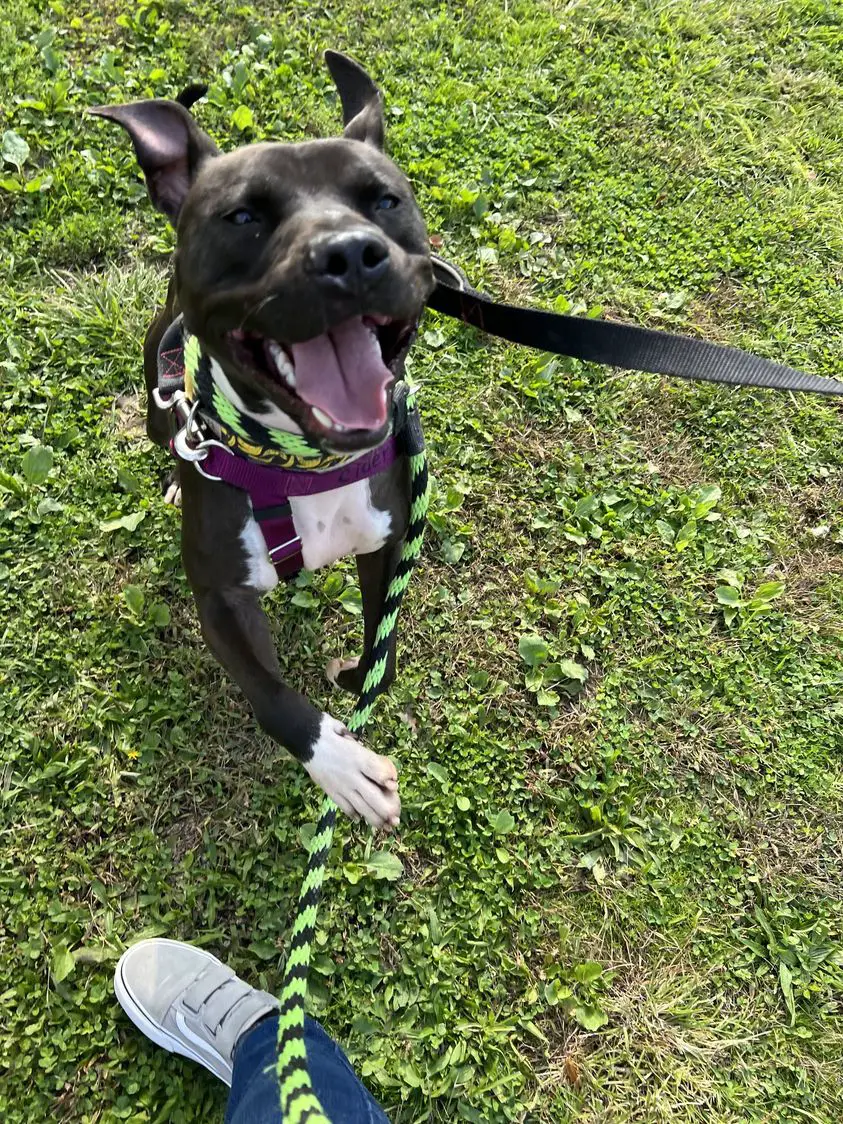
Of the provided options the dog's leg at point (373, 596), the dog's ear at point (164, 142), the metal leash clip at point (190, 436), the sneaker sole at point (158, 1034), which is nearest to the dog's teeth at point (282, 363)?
the metal leash clip at point (190, 436)

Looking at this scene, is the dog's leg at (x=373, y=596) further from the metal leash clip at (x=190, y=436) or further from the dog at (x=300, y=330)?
the metal leash clip at (x=190, y=436)

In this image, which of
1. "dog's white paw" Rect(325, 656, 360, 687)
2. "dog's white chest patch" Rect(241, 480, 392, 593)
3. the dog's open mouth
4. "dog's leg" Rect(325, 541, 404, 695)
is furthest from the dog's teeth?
"dog's white paw" Rect(325, 656, 360, 687)

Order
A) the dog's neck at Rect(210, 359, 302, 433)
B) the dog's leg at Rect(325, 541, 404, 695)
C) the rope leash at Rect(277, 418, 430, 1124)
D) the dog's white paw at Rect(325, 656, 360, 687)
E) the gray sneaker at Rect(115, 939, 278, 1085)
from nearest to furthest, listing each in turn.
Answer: the rope leash at Rect(277, 418, 430, 1124), the dog's neck at Rect(210, 359, 302, 433), the gray sneaker at Rect(115, 939, 278, 1085), the dog's leg at Rect(325, 541, 404, 695), the dog's white paw at Rect(325, 656, 360, 687)

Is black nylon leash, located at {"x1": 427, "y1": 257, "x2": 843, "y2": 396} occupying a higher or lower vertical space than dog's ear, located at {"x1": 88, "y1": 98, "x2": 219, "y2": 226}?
lower

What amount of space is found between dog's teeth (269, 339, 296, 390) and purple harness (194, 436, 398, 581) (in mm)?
348

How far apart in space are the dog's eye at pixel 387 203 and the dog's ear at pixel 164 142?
545 mm

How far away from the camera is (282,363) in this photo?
2004mm

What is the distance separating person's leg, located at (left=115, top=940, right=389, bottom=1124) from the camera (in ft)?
8.01

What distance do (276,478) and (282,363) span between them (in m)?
0.43

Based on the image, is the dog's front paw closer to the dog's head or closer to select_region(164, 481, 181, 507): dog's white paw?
select_region(164, 481, 181, 507): dog's white paw

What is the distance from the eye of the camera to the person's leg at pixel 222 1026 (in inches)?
96.1

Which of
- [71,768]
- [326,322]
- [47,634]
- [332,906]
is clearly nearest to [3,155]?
[47,634]

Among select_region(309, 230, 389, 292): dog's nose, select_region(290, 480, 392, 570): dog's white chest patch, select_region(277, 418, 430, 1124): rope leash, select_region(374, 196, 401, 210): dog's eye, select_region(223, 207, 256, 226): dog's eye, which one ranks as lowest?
select_region(277, 418, 430, 1124): rope leash

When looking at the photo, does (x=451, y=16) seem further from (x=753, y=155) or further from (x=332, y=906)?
(x=332, y=906)
